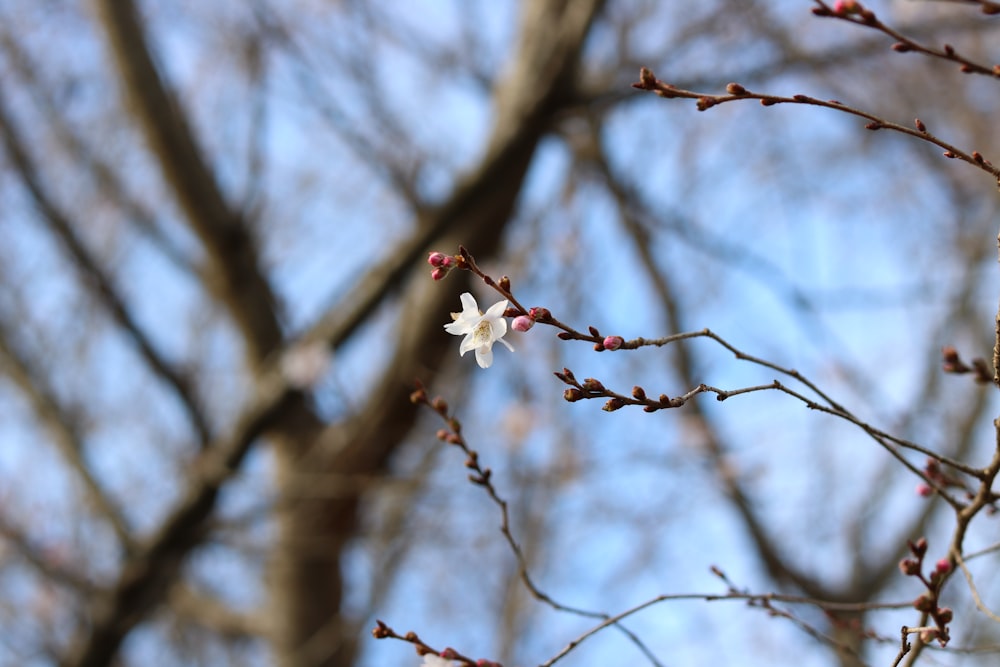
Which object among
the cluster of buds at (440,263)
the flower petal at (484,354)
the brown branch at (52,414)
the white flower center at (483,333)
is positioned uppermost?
the brown branch at (52,414)

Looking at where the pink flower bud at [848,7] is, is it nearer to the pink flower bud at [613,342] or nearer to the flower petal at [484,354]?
the pink flower bud at [613,342]

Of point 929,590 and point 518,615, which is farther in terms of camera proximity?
point 518,615

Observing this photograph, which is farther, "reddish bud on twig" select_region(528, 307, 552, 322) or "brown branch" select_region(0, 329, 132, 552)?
"brown branch" select_region(0, 329, 132, 552)

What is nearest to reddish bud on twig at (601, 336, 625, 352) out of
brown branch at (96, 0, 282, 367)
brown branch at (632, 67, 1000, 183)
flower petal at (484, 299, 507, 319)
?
flower petal at (484, 299, 507, 319)

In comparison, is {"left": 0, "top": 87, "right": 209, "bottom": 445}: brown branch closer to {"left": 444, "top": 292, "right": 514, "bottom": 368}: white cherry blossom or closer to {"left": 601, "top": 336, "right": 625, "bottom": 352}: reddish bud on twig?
{"left": 444, "top": 292, "right": 514, "bottom": 368}: white cherry blossom

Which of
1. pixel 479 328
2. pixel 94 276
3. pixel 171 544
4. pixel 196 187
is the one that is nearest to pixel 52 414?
pixel 94 276

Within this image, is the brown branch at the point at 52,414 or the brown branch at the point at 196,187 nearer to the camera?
the brown branch at the point at 196,187

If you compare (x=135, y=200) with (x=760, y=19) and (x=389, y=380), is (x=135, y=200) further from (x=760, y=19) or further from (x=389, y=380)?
(x=760, y=19)

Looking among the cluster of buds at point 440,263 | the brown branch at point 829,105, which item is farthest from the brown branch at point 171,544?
the brown branch at point 829,105

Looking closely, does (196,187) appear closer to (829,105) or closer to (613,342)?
(613,342)

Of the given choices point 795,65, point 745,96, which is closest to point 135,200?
point 795,65

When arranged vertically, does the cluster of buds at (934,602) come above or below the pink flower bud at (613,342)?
below
